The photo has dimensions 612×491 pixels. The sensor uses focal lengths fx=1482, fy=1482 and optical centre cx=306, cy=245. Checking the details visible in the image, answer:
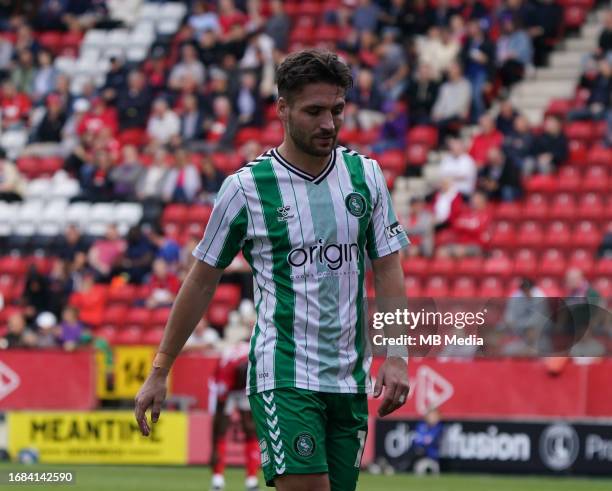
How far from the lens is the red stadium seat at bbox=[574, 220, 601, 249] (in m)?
19.1

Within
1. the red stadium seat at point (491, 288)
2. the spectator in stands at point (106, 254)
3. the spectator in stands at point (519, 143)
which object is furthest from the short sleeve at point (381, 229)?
the spectator in stands at point (106, 254)

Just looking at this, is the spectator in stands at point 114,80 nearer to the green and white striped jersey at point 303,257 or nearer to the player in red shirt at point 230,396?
the player in red shirt at point 230,396

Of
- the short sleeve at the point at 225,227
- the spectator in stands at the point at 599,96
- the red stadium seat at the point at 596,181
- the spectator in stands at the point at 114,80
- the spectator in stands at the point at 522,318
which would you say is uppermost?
the spectator in stands at the point at 114,80

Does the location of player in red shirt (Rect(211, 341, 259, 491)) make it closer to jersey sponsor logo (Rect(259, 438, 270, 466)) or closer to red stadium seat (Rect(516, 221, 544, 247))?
red stadium seat (Rect(516, 221, 544, 247))

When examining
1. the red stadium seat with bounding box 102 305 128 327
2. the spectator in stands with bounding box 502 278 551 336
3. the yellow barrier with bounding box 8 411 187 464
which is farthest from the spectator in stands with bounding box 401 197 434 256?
the spectator in stands with bounding box 502 278 551 336

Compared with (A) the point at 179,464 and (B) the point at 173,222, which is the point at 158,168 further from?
(A) the point at 179,464

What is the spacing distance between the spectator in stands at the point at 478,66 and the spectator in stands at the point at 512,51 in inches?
13.4

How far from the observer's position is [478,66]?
2080 centimetres

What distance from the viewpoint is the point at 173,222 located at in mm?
21984

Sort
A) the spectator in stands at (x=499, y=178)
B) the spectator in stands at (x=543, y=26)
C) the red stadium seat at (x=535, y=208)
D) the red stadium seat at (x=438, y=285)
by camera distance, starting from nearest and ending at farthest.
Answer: the red stadium seat at (x=438, y=285) < the spectator in stands at (x=499, y=178) < the red stadium seat at (x=535, y=208) < the spectator in stands at (x=543, y=26)

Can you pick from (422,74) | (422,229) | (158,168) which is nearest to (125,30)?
(158,168)

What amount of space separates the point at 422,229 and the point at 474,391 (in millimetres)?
3025

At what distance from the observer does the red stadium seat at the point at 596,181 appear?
19.6 m

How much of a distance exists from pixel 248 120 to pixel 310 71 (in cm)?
1728
